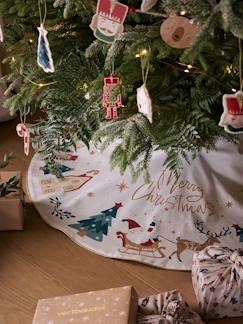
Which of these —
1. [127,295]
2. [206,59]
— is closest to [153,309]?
[127,295]

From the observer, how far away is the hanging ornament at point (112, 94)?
1.26 metres

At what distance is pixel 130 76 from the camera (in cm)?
130

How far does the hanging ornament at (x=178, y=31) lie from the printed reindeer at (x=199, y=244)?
0.60 metres

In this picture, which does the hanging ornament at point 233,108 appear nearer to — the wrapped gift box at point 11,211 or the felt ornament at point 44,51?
the felt ornament at point 44,51

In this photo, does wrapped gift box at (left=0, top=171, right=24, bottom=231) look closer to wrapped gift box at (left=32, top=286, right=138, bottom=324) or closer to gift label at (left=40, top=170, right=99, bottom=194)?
gift label at (left=40, top=170, right=99, bottom=194)

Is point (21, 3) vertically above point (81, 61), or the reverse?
point (21, 3)

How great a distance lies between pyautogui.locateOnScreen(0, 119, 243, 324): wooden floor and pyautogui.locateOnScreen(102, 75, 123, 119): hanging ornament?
0.44 meters

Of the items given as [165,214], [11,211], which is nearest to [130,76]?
[165,214]

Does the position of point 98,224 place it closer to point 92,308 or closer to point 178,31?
point 92,308

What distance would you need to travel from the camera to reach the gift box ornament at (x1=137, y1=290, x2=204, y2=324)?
48.6 inches

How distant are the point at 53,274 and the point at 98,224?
196 mm

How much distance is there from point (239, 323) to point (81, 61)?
731 mm

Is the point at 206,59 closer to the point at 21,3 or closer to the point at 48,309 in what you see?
the point at 21,3

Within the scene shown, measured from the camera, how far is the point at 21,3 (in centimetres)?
135
